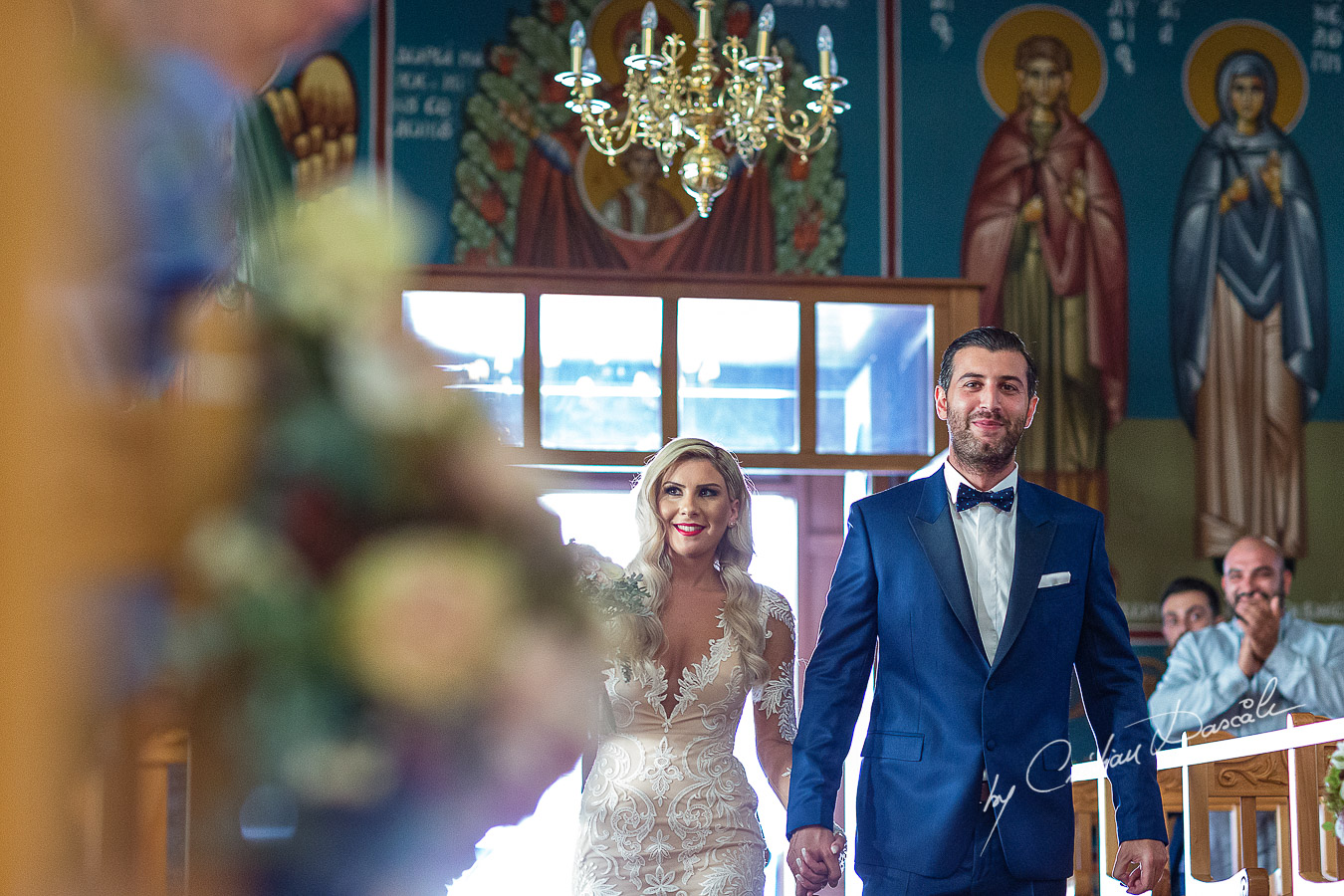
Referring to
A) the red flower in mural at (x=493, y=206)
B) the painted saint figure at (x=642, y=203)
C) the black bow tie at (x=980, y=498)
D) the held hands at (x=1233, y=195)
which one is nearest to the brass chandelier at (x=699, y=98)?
the painted saint figure at (x=642, y=203)

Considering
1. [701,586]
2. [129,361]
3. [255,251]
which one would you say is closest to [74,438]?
Answer: [129,361]

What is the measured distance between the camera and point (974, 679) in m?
3.48

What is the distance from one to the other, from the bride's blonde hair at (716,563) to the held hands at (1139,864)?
122 cm

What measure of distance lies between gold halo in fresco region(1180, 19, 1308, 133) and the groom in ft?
24.7

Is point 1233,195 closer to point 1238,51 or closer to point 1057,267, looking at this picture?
point 1238,51

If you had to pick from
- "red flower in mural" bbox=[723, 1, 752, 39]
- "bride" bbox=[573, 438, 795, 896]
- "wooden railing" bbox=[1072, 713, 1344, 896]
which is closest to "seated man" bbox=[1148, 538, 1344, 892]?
"wooden railing" bbox=[1072, 713, 1344, 896]

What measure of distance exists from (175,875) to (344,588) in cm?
11

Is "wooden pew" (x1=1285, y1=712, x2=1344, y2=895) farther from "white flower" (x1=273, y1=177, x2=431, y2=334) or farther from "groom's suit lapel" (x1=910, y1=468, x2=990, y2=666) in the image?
"white flower" (x1=273, y1=177, x2=431, y2=334)

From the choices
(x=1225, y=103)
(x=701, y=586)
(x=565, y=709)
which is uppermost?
(x=1225, y=103)

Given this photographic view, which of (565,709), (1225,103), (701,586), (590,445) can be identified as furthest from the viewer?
(1225,103)

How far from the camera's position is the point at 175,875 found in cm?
50

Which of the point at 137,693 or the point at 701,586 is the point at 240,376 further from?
the point at 701,586

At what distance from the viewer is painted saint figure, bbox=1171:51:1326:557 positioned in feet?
32.7

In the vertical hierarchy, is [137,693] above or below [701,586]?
above
